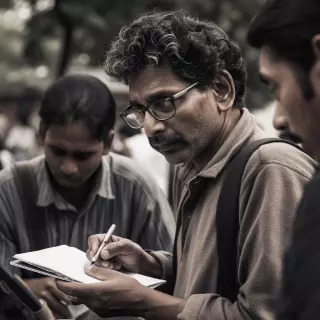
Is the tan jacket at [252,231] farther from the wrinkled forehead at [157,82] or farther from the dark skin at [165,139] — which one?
the wrinkled forehead at [157,82]

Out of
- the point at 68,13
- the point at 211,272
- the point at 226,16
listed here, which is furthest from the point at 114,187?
the point at 226,16

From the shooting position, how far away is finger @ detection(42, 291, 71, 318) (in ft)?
11.6

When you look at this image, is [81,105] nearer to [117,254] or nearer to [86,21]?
[117,254]

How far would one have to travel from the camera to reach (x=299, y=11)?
1854 mm

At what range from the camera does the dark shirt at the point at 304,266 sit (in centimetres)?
142

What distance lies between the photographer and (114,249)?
10.1 feet

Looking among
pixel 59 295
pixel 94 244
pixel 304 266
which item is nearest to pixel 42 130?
pixel 59 295

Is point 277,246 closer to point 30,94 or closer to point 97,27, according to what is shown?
point 97,27

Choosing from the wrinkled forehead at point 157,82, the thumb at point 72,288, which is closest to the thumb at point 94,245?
the thumb at point 72,288

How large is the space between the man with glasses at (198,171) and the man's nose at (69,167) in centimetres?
77

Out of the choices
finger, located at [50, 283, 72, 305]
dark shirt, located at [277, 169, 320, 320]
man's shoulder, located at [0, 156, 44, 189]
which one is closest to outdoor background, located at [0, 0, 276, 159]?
man's shoulder, located at [0, 156, 44, 189]

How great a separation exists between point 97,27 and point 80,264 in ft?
34.3

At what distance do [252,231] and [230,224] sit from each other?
0.44 feet

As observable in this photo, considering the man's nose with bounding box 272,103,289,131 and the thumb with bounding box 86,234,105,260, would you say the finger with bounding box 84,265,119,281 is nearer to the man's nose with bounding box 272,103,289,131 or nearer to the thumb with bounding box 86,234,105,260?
the thumb with bounding box 86,234,105,260
